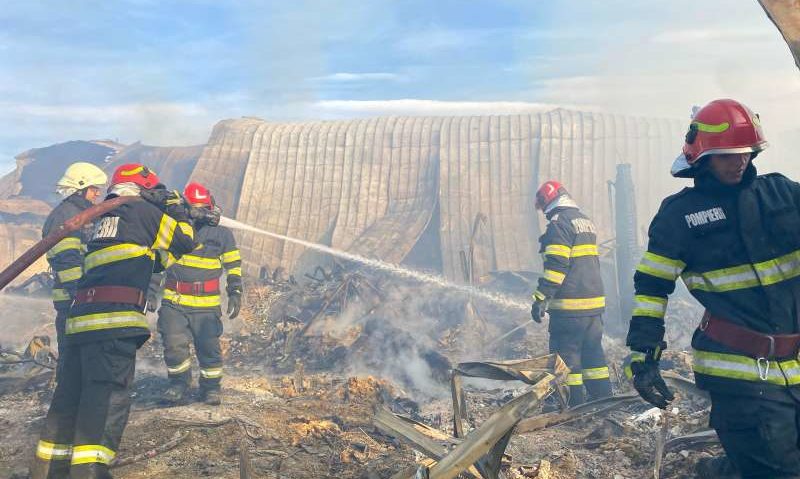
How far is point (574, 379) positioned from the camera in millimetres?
6484

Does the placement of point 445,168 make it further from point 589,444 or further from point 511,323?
point 589,444

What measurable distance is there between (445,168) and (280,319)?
6.27m

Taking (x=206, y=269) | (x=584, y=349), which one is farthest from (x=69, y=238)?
(x=584, y=349)

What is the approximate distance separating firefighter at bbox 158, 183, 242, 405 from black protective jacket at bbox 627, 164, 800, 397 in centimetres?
484

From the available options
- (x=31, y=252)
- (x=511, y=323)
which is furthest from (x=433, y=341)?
(x=31, y=252)

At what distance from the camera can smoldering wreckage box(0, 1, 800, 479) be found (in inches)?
186

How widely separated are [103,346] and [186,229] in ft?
3.51

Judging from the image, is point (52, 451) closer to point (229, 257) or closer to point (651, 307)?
point (229, 257)

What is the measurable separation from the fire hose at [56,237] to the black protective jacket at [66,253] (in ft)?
6.88

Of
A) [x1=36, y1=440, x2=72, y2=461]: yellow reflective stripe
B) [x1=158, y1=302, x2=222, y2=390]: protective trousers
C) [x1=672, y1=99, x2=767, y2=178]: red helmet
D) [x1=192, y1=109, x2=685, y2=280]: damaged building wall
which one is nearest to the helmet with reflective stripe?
[x1=158, y1=302, x2=222, y2=390]: protective trousers

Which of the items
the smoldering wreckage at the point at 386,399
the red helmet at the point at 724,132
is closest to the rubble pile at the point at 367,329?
the smoldering wreckage at the point at 386,399

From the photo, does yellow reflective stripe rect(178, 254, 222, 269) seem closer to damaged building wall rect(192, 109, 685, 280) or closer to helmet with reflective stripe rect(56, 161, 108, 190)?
helmet with reflective stripe rect(56, 161, 108, 190)

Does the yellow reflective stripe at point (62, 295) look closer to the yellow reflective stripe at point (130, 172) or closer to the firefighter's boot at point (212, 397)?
the firefighter's boot at point (212, 397)

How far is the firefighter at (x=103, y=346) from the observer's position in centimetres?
412
